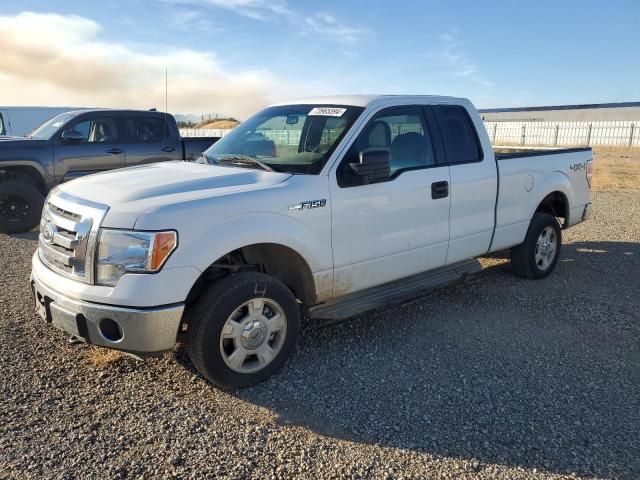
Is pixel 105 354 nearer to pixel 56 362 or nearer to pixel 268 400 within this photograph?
pixel 56 362

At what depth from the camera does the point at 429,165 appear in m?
4.63

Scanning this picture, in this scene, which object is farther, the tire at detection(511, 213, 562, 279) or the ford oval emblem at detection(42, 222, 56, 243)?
the tire at detection(511, 213, 562, 279)

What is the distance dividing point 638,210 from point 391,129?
8.69 m

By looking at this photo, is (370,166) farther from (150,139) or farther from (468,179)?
(150,139)

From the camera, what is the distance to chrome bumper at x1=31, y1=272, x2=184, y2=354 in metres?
3.14

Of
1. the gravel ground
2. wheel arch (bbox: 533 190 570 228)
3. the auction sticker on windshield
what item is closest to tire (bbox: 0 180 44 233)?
the gravel ground

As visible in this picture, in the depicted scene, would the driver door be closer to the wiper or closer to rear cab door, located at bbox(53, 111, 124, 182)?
the wiper

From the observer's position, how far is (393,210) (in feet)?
14.0

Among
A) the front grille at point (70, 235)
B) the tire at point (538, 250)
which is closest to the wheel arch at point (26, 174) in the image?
the front grille at point (70, 235)

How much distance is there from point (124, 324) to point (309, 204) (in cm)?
144

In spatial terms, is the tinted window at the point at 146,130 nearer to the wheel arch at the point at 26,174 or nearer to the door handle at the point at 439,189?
the wheel arch at the point at 26,174

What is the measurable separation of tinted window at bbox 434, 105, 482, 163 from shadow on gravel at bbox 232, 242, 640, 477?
147 centimetres

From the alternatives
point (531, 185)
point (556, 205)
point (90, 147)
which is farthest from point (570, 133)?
point (90, 147)

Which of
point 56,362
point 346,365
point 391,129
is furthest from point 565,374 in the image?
point 56,362
